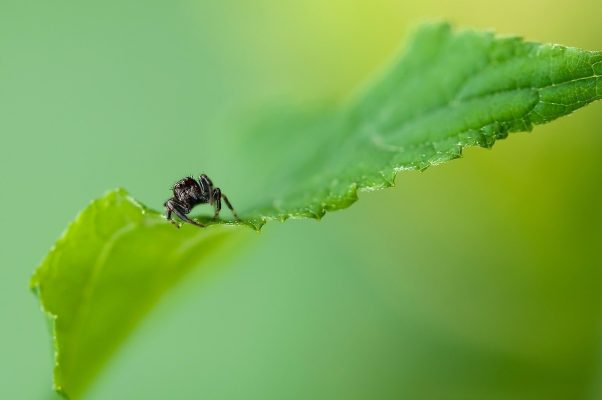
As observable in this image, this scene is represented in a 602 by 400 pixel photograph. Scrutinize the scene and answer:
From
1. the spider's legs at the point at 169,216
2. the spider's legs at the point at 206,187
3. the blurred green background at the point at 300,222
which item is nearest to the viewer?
the spider's legs at the point at 169,216

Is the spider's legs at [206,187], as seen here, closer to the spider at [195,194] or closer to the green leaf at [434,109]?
the spider at [195,194]

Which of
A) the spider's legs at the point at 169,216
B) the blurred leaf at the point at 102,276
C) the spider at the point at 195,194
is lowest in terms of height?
the blurred leaf at the point at 102,276

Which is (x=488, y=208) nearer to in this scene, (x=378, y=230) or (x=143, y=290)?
(x=378, y=230)

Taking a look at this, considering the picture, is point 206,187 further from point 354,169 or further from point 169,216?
point 354,169

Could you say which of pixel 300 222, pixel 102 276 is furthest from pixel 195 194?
pixel 300 222

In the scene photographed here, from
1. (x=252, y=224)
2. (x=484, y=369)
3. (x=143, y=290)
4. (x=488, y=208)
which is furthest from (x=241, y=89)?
(x=252, y=224)

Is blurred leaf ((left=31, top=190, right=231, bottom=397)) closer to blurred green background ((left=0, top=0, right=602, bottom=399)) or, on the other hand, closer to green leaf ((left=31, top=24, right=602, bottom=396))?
green leaf ((left=31, top=24, right=602, bottom=396))

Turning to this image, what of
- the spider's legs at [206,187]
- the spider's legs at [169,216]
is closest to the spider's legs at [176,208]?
the spider's legs at [169,216]
